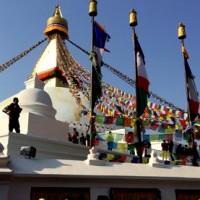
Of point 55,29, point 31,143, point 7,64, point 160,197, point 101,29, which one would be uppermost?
point 55,29

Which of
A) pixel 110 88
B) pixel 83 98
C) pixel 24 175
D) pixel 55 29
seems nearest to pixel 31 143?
pixel 24 175

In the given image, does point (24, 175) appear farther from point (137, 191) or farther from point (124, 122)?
point (124, 122)

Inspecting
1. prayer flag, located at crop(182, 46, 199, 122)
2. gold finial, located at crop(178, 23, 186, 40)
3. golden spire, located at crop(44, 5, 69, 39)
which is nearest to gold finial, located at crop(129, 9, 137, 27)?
gold finial, located at crop(178, 23, 186, 40)

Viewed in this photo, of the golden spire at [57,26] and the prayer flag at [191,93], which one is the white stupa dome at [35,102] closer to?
the prayer flag at [191,93]

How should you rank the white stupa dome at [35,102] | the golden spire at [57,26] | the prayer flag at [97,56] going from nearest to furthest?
the prayer flag at [97,56] → the white stupa dome at [35,102] → the golden spire at [57,26]

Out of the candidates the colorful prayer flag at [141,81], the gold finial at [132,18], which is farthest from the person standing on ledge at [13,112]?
the gold finial at [132,18]

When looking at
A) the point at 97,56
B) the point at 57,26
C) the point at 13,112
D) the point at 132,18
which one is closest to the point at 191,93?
the point at 132,18

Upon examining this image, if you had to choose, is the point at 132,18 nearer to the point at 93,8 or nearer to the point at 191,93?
the point at 93,8

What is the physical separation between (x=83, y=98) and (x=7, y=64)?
777cm

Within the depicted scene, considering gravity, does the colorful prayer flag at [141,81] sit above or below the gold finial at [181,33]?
below

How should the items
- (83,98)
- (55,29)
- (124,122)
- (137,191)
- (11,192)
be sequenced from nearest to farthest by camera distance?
1. (11,192)
2. (137,191)
3. (124,122)
4. (83,98)
5. (55,29)

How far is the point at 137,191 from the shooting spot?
28.0 feet

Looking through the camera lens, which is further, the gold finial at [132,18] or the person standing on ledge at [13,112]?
the gold finial at [132,18]

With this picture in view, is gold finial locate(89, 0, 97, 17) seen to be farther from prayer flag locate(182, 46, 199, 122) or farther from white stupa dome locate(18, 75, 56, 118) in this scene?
prayer flag locate(182, 46, 199, 122)
